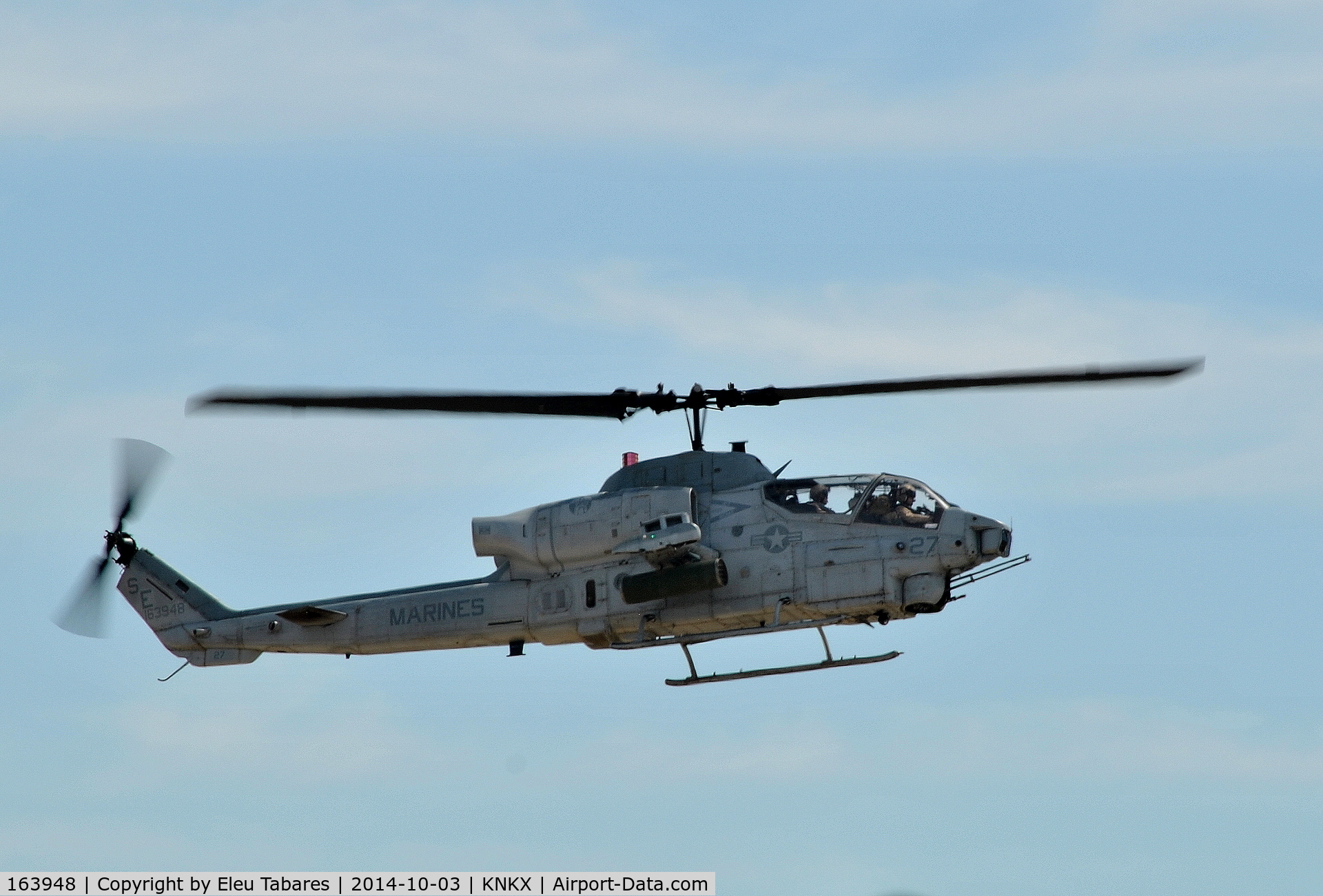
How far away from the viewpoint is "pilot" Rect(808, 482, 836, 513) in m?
32.3

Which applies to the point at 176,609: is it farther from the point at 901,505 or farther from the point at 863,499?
the point at 901,505

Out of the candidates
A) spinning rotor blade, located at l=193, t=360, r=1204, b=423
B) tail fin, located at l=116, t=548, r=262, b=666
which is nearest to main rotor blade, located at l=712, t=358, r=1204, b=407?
spinning rotor blade, located at l=193, t=360, r=1204, b=423

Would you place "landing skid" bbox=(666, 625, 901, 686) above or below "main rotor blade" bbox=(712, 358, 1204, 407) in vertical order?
below

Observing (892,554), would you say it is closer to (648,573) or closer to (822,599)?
(822,599)

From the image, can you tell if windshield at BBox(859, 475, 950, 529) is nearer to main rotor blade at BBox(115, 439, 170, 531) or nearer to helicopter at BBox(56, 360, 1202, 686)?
helicopter at BBox(56, 360, 1202, 686)

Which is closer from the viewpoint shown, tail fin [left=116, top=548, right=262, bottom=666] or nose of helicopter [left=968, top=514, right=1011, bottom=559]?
nose of helicopter [left=968, top=514, right=1011, bottom=559]

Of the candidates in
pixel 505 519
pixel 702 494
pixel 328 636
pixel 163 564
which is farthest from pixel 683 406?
pixel 163 564

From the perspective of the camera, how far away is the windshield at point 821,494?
32250mm

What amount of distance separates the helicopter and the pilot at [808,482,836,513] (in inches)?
1.4

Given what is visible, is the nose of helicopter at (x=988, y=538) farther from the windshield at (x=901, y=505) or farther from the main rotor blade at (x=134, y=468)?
the main rotor blade at (x=134, y=468)

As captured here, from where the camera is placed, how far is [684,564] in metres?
32.2

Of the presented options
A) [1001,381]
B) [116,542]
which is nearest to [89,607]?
[116,542]

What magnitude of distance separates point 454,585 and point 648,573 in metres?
4.20

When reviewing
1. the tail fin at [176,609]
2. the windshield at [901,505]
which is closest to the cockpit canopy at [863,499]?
the windshield at [901,505]
